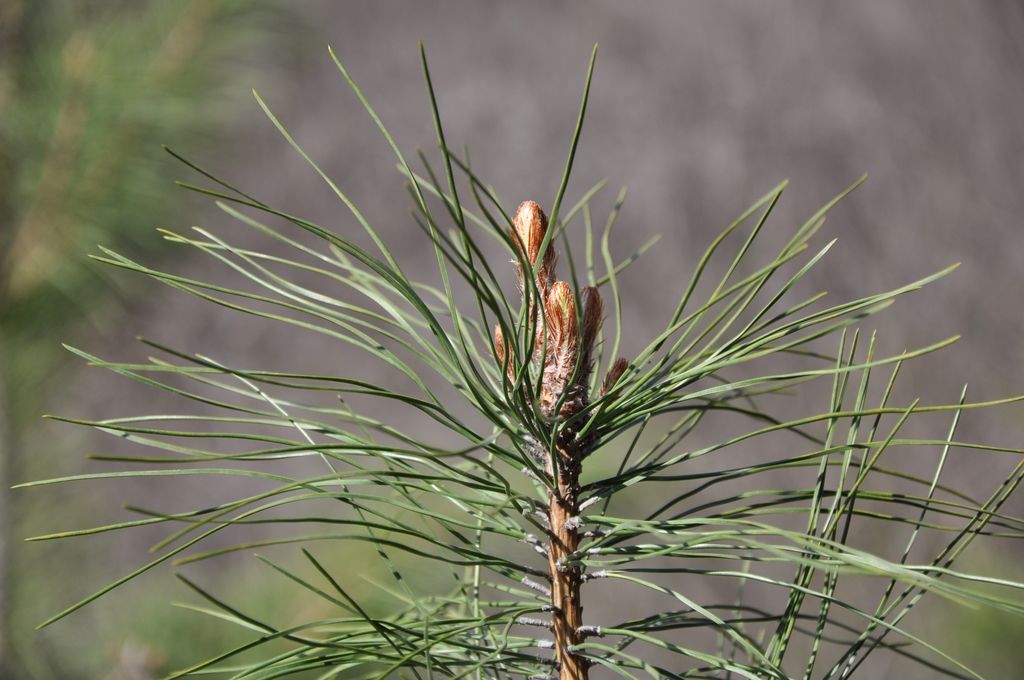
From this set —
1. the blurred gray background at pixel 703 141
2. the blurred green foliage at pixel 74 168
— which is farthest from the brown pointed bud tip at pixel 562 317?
the blurred gray background at pixel 703 141

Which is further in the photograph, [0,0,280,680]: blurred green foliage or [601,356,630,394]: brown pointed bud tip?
[0,0,280,680]: blurred green foliage

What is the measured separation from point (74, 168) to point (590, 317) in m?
0.53

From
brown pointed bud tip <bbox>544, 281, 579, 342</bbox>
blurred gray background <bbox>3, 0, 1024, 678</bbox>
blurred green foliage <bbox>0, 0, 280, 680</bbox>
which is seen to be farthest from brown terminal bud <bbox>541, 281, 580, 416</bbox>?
blurred gray background <bbox>3, 0, 1024, 678</bbox>

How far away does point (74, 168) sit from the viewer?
2.13 ft

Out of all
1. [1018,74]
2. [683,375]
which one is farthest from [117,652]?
[1018,74]

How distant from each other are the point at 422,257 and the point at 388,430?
168 centimetres

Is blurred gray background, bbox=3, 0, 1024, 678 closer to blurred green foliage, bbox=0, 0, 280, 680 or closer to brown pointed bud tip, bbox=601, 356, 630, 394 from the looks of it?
blurred green foliage, bbox=0, 0, 280, 680

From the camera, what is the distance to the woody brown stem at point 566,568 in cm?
25

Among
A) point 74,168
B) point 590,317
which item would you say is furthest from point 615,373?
point 74,168

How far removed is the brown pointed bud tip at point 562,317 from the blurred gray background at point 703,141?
1.47m

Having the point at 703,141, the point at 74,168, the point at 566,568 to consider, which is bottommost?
the point at 566,568

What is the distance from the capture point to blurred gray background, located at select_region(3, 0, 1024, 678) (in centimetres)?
171

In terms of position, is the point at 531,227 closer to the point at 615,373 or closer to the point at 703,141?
the point at 615,373

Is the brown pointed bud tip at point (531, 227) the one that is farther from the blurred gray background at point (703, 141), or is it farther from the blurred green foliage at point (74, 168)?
the blurred gray background at point (703, 141)
